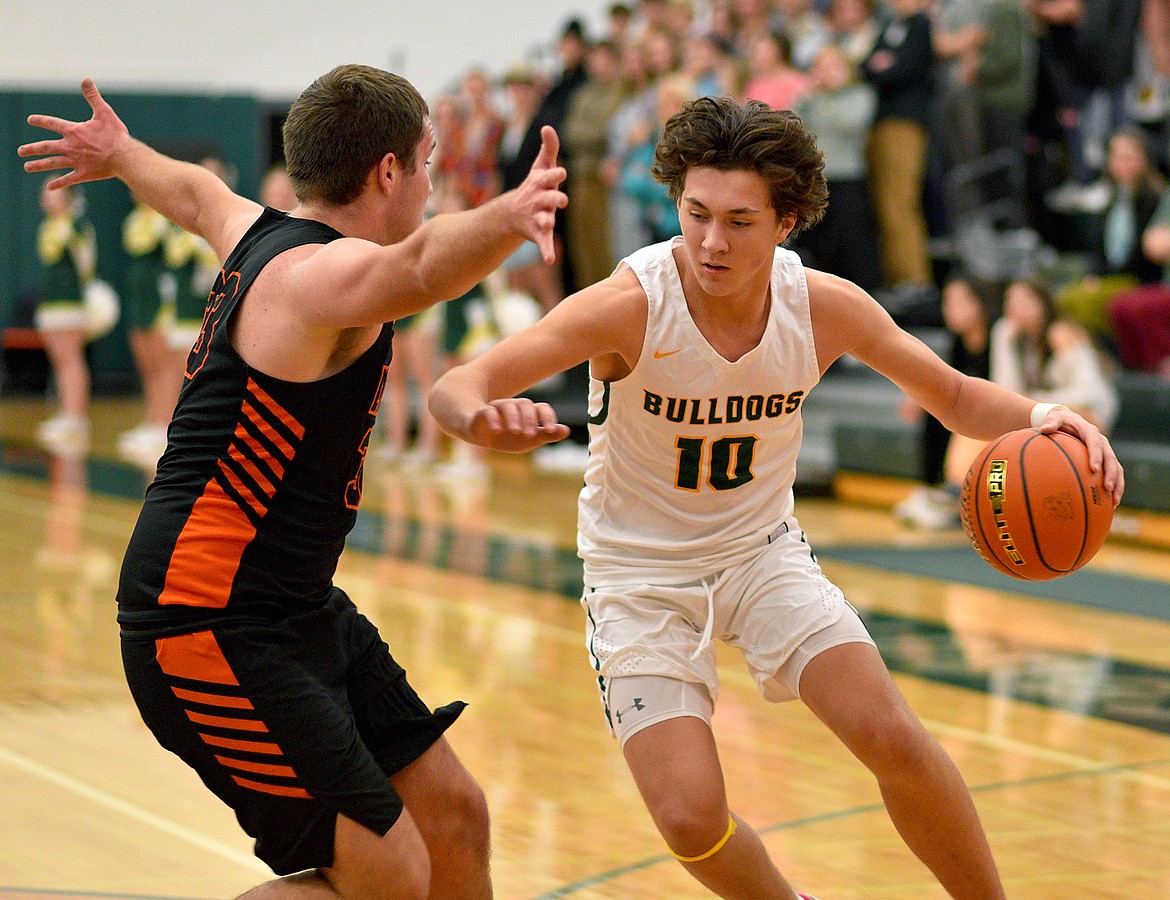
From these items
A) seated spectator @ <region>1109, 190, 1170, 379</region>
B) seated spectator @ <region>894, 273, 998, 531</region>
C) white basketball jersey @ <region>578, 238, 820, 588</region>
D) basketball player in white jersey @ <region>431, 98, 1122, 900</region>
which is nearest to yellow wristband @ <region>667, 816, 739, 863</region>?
basketball player in white jersey @ <region>431, 98, 1122, 900</region>

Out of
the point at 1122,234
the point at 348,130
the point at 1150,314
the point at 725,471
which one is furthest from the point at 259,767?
the point at 1122,234

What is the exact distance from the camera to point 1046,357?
31.3 feet

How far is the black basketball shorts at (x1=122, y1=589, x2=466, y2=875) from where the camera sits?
111 inches

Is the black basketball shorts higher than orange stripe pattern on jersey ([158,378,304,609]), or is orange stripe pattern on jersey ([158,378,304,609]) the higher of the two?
orange stripe pattern on jersey ([158,378,304,609])

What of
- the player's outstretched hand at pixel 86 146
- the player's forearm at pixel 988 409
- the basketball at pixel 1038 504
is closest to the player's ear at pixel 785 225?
the player's forearm at pixel 988 409

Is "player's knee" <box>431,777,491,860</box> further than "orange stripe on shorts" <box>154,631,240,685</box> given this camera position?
Yes

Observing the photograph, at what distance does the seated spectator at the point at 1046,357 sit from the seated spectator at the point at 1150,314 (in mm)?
562

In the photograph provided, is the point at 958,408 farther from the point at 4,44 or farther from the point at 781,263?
the point at 4,44

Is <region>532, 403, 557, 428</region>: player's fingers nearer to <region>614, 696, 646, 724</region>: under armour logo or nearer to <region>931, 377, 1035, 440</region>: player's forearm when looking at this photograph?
<region>614, 696, 646, 724</region>: under armour logo

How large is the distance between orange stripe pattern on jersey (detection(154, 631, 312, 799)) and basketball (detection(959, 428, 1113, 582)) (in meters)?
1.68

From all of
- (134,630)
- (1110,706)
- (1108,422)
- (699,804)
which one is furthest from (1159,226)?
(134,630)

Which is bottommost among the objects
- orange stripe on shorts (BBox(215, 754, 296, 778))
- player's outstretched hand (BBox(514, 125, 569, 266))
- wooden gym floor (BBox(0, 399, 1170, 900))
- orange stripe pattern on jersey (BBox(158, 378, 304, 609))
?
wooden gym floor (BBox(0, 399, 1170, 900))

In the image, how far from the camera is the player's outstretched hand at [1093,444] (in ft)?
11.5

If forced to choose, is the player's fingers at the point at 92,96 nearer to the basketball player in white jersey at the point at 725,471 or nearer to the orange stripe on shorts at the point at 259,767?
the basketball player in white jersey at the point at 725,471
